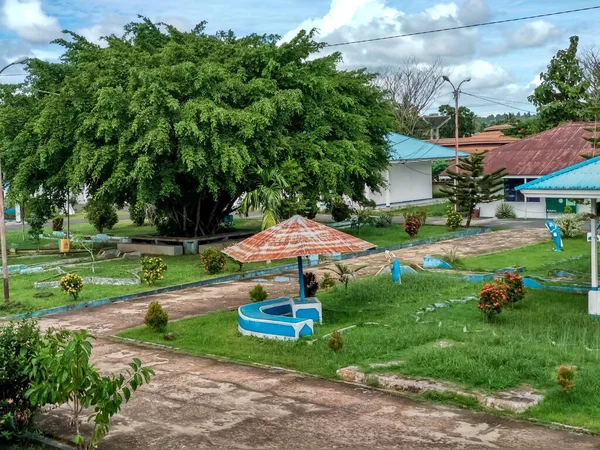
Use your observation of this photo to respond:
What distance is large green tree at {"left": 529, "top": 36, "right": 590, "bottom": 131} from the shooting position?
144 feet

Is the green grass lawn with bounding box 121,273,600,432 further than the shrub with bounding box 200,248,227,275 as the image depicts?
No

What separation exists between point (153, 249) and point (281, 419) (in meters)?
19.1

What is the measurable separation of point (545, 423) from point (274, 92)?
17.6 metres

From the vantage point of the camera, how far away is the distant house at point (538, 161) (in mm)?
34719

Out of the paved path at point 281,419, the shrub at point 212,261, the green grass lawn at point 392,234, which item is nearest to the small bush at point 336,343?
the paved path at point 281,419

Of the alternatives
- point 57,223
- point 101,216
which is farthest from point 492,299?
point 57,223

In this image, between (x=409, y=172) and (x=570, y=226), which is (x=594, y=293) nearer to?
(x=570, y=226)

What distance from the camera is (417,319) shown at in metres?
13.7

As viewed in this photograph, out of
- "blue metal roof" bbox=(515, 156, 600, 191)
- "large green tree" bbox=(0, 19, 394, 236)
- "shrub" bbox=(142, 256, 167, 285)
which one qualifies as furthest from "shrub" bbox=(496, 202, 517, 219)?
"blue metal roof" bbox=(515, 156, 600, 191)

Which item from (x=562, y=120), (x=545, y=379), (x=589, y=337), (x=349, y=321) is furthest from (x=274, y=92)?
(x=562, y=120)

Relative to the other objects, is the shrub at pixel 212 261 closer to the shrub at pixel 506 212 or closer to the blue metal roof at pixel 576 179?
the blue metal roof at pixel 576 179

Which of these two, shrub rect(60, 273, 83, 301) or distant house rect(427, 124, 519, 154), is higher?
distant house rect(427, 124, 519, 154)

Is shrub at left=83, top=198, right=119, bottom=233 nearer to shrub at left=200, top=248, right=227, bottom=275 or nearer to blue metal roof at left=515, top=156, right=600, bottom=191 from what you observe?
shrub at left=200, top=248, right=227, bottom=275

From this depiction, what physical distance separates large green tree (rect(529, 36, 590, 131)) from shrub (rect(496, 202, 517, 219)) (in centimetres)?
1074
